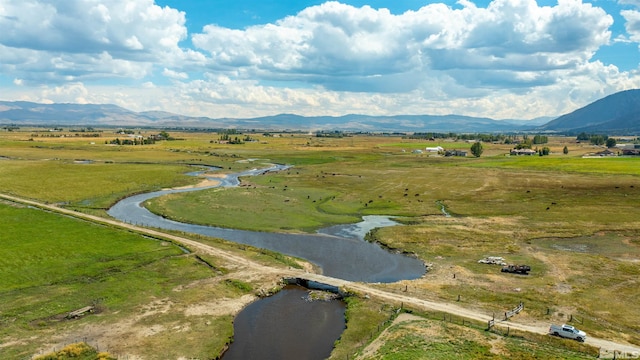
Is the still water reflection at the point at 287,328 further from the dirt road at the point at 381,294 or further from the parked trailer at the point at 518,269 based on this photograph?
the parked trailer at the point at 518,269

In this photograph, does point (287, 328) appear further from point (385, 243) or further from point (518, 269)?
point (518, 269)

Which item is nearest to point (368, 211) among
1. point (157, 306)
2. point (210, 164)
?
point (157, 306)

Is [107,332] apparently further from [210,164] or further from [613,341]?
[210,164]

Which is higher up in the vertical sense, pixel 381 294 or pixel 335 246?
pixel 381 294

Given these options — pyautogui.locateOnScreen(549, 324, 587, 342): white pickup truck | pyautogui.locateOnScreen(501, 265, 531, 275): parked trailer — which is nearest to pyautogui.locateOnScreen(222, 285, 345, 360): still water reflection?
pyautogui.locateOnScreen(549, 324, 587, 342): white pickup truck

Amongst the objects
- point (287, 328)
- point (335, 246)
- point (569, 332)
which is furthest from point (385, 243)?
point (569, 332)

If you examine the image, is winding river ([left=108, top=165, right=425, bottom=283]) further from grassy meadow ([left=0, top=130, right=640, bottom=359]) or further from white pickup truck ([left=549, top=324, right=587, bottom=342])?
white pickup truck ([left=549, top=324, right=587, bottom=342])
